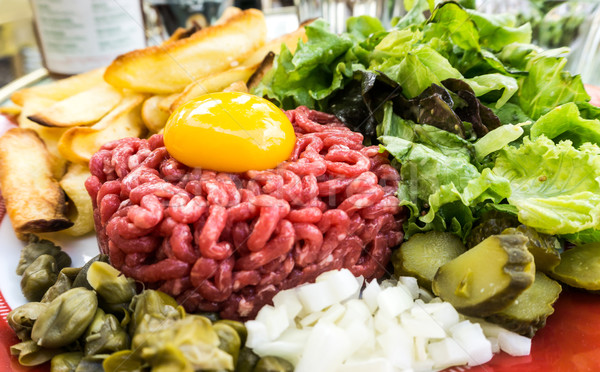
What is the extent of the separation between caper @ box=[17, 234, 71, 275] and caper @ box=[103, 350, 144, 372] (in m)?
1.10

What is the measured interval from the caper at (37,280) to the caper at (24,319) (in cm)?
29

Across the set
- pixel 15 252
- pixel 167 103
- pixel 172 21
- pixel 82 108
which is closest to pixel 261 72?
pixel 167 103

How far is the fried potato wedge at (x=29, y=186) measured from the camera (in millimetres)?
3164

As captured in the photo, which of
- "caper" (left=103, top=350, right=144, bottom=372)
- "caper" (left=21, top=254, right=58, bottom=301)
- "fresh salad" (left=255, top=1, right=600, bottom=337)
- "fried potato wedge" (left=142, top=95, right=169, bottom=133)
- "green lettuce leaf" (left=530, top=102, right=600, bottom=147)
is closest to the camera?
"caper" (left=103, top=350, right=144, bottom=372)

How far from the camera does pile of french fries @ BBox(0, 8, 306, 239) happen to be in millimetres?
3404

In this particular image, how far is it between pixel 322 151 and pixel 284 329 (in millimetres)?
1118

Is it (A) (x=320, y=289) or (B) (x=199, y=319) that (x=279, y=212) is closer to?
(A) (x=320, y=289)

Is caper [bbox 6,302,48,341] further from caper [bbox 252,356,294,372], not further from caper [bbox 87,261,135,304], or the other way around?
caper [bbox 252,356,294,372]

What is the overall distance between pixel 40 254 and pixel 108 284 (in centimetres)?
90

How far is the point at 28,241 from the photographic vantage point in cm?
339

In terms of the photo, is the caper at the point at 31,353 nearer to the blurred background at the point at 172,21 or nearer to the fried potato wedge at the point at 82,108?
the fried potato wedge at the point at 82,108

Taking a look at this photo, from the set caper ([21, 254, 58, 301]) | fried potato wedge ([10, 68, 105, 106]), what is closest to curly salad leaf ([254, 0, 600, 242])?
fried potato wedge ([10, 68, 105, 106])

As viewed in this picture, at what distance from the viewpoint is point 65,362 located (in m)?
2.27

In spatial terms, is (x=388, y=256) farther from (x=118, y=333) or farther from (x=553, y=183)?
(x=118, y=333)
